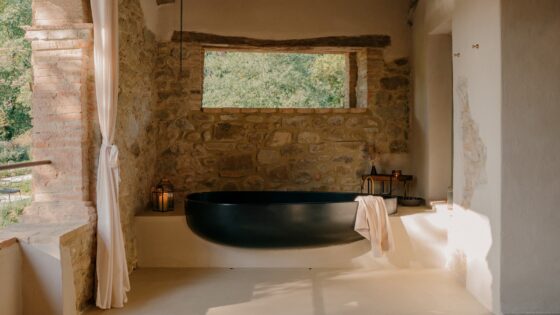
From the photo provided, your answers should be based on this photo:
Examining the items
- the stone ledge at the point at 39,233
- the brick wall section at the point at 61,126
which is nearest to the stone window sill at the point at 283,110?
the brick wall section at the point at 61,126

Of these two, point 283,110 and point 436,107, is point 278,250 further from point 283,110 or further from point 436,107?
point 436,107

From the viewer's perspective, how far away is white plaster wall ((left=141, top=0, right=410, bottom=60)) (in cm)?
562

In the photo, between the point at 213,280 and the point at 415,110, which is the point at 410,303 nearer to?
the point at 213,280

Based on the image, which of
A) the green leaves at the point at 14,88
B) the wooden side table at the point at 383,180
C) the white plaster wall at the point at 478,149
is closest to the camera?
the white plaster wall at the point at 478,149

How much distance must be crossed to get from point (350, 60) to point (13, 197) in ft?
18.5

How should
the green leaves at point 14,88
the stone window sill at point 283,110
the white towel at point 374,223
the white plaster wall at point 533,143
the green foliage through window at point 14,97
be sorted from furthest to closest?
the green leaves at point 14,88 → the green foliage through window at point 14,97 → the stone window sill at point 283,110 → the white towel at point 374,223 → the white plaster wall at point 533,143

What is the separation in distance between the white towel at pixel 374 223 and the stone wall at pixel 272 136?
4.17 ft

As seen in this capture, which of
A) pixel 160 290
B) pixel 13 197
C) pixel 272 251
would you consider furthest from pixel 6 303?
pixel 13 197

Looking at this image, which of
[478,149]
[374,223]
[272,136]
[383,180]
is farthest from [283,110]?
[478,149]

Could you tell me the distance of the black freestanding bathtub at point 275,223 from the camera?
172 inches

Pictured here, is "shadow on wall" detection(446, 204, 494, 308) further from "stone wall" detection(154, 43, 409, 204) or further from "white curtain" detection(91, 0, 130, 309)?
"white curtain" detection(91, 0, 130, 309)

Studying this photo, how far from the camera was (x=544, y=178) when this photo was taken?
10.8 feet

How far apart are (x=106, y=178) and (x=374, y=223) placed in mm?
2420

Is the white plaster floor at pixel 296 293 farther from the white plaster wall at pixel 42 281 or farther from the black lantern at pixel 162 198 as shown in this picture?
the black lantern at pixel 162 198
